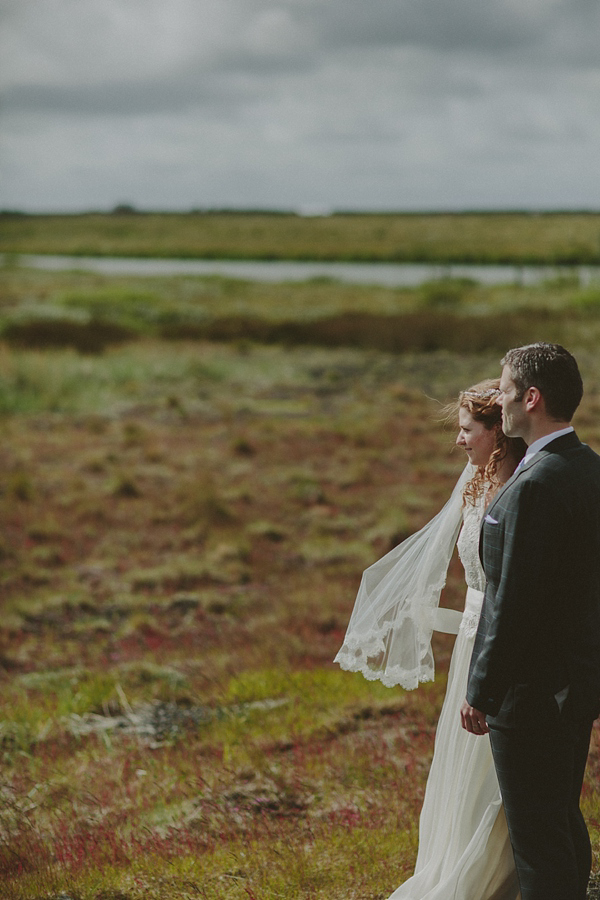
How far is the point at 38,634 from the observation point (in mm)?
8930

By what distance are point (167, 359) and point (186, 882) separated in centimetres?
2550

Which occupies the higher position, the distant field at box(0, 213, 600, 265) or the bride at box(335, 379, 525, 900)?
the distant field at box(0, 213, 600, 265)

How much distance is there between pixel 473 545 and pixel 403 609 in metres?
0.50

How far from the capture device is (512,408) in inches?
94.9

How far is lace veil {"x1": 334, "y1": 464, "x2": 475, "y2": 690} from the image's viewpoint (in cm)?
311

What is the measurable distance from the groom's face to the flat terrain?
200cm

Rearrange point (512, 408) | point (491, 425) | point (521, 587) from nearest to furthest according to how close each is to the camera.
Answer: point (521, 587) < point (512, 408) < point (491, 425)

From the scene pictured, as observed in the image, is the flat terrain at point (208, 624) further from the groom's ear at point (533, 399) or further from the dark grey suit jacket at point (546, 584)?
the groom's ear at point (533, 399)

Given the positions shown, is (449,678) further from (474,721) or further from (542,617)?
(542,617)

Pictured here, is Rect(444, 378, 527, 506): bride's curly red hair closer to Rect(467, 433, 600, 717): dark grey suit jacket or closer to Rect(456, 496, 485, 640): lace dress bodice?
Rect(456, 496, 485, 640): lace dress bodice

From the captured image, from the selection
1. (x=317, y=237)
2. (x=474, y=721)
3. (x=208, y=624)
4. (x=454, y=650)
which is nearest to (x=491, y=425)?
(x=454, y=650)

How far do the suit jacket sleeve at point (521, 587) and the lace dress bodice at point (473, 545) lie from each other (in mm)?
361

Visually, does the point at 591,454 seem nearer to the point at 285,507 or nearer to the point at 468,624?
the point at 468,624

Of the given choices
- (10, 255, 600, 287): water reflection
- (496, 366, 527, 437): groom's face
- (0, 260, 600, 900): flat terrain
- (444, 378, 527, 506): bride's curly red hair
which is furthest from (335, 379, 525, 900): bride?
(10, 255, 600, 287): water reflection
